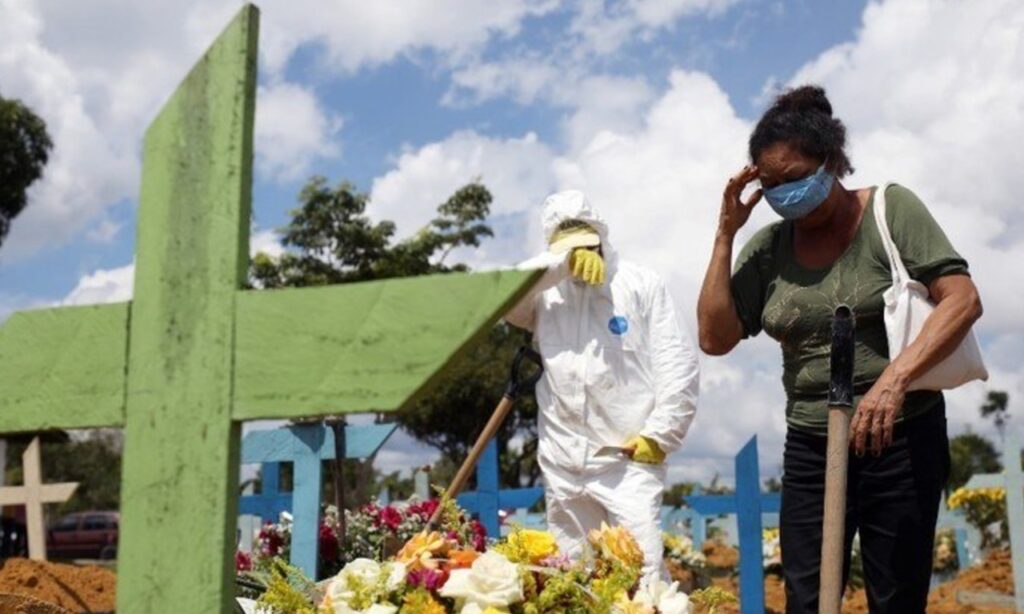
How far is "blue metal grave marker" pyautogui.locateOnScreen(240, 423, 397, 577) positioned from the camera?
457 centimetres

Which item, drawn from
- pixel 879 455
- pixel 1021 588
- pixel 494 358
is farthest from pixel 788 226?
pixel 494 358

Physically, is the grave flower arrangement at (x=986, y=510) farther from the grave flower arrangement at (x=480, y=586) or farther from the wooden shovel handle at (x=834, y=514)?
the grave flower arrangement at (x=480, y=586)

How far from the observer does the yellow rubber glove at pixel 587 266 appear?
4523 mm

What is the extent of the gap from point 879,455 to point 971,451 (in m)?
43.9

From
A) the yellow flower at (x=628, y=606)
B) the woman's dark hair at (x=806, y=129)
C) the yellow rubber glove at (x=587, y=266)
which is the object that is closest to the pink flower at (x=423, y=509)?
the yellow rubber glove at (x=587, y=266)

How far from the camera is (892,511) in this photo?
2.88m

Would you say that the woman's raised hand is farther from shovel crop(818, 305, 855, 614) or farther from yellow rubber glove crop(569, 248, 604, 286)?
yellow rubber glove crop(569, 248, 604, 286)

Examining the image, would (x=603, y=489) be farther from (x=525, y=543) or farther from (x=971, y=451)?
(x=971, y=451)

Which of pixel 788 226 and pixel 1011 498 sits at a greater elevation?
pixel 788 226

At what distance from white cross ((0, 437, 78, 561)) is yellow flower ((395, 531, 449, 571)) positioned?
827cm

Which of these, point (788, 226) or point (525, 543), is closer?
point (525, 543)

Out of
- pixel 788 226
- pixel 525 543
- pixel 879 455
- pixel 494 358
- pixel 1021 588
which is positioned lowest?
pixel 1021 588

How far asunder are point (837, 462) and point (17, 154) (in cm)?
2184

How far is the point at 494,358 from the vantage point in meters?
23.6
